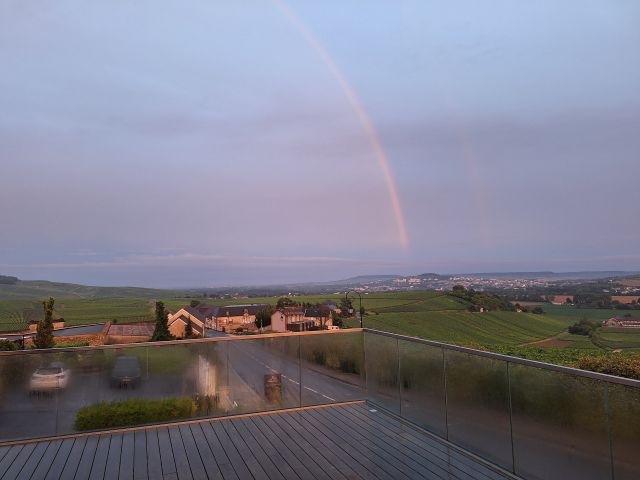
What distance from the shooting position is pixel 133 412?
195 inches

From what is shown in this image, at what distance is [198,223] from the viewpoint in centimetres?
3719

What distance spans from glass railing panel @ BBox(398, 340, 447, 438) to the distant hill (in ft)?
211

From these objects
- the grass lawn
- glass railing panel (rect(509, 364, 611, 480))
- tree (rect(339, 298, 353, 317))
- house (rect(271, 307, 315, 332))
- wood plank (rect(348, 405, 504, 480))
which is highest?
glass railing panel (rect(509, 364, 611, 480))

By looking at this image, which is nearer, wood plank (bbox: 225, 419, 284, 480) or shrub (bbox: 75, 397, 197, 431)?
wood plank (bbox: 225, 419, 284, 480)

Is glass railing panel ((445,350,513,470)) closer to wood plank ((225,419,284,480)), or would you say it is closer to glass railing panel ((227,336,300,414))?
wood plank ((225,419,284,480))

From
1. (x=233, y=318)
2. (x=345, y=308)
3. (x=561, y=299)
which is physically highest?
(x=561, y=299)

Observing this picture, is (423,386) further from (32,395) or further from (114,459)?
(32,395)

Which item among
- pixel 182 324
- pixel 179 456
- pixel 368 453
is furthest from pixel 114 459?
pixel 182 324

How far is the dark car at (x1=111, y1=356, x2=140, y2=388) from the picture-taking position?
16.3ft

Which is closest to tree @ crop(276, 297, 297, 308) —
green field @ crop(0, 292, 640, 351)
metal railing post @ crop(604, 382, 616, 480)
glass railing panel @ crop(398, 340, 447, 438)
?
green field @ crop(0, 292, 640, 351)

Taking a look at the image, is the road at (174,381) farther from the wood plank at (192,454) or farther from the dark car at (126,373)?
the wood plank at (192,454)

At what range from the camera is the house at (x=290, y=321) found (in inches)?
1321

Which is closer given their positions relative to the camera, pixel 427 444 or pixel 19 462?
pixel 19 462

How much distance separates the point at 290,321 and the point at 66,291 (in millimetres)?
56294
